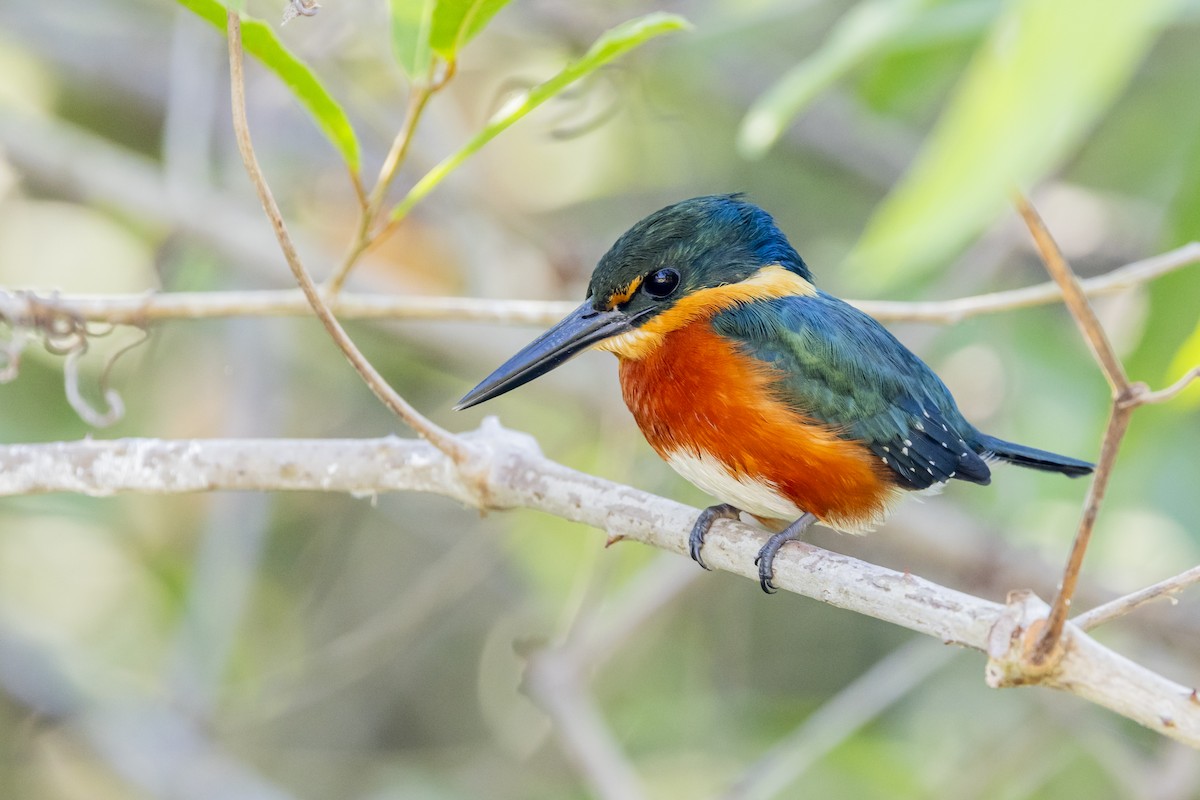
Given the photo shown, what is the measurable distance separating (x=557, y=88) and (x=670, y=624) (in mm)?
2592

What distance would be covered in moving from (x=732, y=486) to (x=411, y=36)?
0.78 m

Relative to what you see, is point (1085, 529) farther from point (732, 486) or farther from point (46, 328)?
point (46, 328)

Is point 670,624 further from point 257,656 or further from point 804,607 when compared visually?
point 257,656

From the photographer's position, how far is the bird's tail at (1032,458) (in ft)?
7.02

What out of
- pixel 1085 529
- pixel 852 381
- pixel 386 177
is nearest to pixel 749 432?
pixel 852 381

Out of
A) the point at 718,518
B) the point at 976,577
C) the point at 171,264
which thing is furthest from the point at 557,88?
the point at 171,264

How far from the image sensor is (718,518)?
184 cm

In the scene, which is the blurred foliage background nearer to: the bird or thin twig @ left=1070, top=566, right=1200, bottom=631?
the bird

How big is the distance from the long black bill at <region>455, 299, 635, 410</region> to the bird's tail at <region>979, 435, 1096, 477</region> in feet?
2.20

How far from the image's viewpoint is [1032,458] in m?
2.18

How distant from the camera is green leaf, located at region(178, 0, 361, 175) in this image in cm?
152

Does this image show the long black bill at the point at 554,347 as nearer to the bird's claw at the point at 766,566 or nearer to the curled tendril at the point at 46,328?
the bird's claw at the point at 766,566

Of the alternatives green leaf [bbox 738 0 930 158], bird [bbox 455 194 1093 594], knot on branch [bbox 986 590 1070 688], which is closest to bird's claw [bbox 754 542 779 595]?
bird [bbox 455 194 1093 594]

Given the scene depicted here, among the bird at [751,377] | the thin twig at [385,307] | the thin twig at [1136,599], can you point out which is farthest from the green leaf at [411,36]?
the thin twig at [1136,599]
